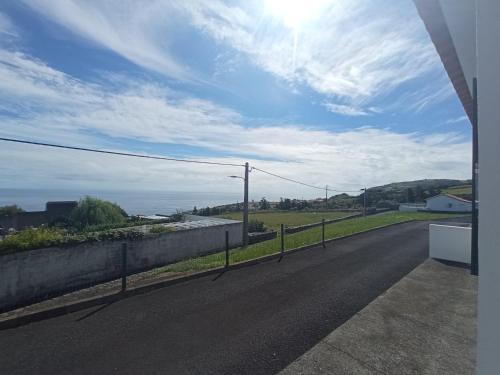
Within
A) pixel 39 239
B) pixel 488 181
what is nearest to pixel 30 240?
pixel 39 239

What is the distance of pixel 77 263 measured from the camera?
8633 millimetres

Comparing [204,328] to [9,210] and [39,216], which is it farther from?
[39,216]

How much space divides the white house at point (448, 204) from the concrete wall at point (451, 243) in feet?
125

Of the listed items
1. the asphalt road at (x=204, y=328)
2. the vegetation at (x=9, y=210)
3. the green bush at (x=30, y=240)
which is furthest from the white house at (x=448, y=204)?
the vegetation at (x=9, y=210)

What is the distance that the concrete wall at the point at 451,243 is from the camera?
852 cm

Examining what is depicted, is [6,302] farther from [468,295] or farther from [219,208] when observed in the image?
[219,208]

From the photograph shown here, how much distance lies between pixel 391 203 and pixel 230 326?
155ft

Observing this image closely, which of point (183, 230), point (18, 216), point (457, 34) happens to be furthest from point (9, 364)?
point (18, 216)

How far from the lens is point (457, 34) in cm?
334

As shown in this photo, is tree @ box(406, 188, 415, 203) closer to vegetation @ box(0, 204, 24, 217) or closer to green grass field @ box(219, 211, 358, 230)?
green grass field @ box(219, 211, 358, 230)

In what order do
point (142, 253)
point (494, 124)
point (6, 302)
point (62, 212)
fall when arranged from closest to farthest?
point (494, 124) → point (6, 302) → point (142, 253) → point (62, 212)

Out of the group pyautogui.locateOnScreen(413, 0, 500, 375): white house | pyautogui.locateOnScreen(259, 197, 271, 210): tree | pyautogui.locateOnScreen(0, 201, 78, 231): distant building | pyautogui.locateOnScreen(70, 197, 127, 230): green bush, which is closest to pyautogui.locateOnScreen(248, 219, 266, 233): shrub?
pyautogui.locateOnScreen(70, 197, 127, 230): green bush

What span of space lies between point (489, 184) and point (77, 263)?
986 cm

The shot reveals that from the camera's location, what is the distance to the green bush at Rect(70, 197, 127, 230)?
60.7 ft
